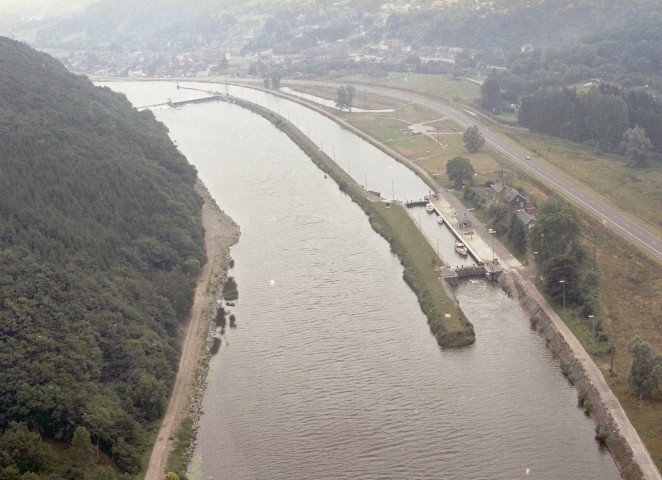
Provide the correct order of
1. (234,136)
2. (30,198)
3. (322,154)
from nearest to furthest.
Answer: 1. (30,198)
2. (322,154)
3. (234,136)

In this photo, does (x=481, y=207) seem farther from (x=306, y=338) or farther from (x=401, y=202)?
(x=306, y=338)

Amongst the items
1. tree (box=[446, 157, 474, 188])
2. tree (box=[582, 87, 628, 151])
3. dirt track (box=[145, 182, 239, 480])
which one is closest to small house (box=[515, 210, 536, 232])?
tree (box=[446, 157, 474, 188])

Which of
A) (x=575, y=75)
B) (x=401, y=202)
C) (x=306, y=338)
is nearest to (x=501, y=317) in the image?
(x=306, y=338)

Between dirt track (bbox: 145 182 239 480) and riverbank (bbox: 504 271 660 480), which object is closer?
riverbank (bbox: 504 271 660 480)

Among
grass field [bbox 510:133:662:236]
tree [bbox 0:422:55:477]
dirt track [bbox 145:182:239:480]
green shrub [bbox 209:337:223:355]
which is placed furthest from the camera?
grass field [bbox 510:133:662:236]

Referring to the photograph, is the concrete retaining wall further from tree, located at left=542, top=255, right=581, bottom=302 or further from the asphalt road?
the asphalt road

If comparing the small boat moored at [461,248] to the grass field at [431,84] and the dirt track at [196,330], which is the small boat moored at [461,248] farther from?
the grass field at [431,84]
